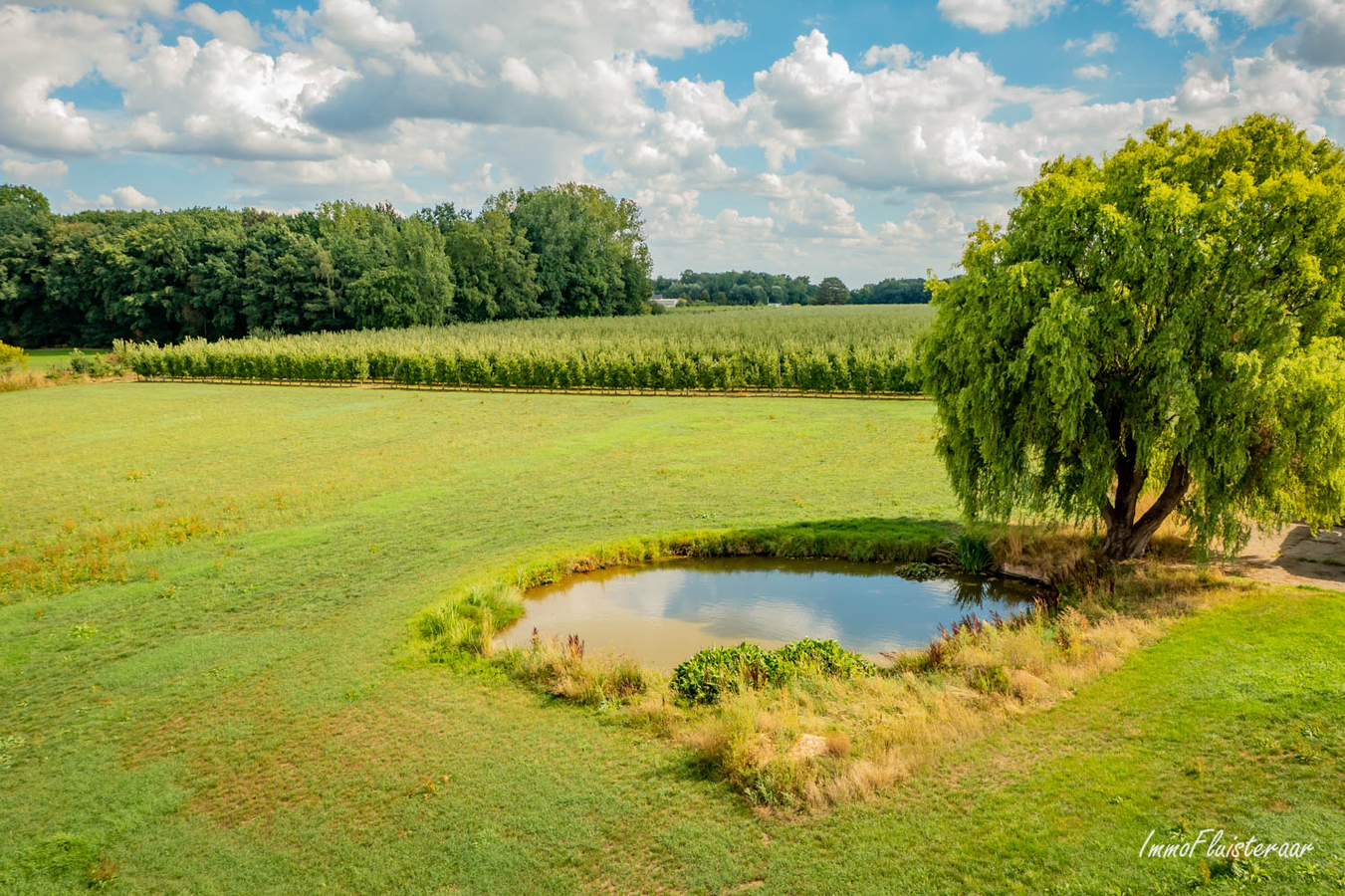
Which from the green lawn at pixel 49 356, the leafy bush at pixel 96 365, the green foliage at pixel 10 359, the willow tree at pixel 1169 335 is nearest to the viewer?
the willow tree at pixel 1169 335

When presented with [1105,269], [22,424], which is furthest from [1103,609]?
[22,424]

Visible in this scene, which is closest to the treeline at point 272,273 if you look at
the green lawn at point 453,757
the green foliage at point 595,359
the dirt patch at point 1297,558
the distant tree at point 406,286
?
the distant tree at point 406,286

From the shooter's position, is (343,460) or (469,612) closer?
(469,612)

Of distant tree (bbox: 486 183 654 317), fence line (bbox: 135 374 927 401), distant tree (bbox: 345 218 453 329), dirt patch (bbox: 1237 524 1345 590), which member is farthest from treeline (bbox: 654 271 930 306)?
dirt patch (bbox: 1237 524 1345 590)

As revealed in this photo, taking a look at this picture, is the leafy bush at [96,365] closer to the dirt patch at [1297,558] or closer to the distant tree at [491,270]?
the distant tree at [491,270]

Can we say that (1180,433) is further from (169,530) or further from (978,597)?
(169,530)

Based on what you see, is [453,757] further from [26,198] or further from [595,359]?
[26,198]
